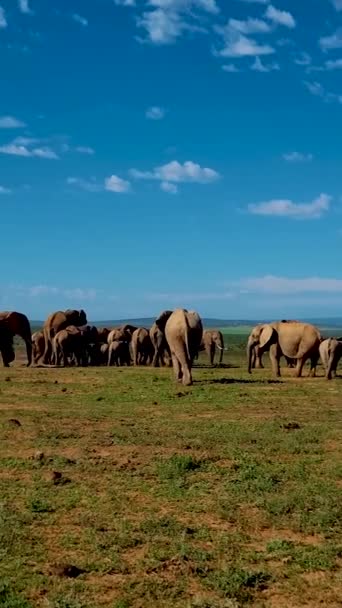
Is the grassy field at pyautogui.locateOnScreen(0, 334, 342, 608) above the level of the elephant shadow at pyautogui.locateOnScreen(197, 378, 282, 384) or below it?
below

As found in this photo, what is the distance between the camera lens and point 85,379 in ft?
87.5

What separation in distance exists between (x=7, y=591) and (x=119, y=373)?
2305 centimetres

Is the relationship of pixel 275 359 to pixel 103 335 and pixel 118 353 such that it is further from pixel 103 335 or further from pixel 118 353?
pixel 103 335

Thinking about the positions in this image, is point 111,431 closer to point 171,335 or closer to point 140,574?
point 140,574

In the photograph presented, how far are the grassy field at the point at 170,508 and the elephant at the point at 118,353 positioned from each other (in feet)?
89.4

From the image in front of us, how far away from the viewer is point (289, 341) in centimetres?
3162

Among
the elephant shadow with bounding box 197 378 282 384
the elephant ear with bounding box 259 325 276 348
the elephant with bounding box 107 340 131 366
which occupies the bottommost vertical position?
the elephant shadow with bounding box 197 378 282 384

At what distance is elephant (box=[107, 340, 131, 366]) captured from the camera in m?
44.4

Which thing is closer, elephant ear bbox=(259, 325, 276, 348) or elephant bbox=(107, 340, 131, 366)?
elephant ear bbox=(259, 325, 276, 348)

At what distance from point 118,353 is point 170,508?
36.0m

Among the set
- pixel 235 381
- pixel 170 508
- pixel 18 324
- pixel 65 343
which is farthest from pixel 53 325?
pixel 170 508

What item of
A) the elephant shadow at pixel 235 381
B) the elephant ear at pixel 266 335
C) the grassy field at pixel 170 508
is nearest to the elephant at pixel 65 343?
the elephant ear at pixel 266 335

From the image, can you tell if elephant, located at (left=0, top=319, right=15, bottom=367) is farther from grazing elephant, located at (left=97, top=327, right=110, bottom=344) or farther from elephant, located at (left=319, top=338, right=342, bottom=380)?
elephant, located at (left=319, top=338, right=342, bottom=380)

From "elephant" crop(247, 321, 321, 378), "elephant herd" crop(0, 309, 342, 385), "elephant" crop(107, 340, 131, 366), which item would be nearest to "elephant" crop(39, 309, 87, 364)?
"elephant herd" crop(0, 309, 342, 385)
